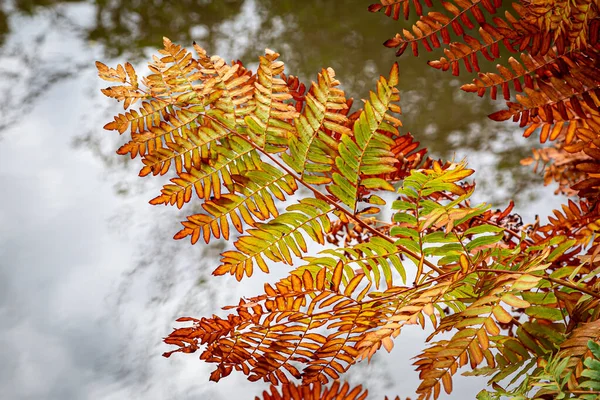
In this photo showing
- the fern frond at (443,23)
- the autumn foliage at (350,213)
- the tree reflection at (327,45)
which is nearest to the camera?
the autumn foliage at (350,213)

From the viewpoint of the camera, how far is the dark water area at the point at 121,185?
0.88 m

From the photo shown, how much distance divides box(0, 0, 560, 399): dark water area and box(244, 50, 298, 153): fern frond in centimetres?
61

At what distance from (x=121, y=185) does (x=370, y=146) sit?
2.89 ft

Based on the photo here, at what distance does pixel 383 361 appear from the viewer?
0.89 meters

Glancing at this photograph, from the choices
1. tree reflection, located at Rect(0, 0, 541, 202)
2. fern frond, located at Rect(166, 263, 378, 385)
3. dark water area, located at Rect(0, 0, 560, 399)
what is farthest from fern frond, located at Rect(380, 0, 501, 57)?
tree reflection, located at Rect(0, 0, 541, 202)

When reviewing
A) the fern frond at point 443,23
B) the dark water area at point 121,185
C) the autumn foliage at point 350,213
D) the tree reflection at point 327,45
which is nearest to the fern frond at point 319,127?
the autumn foliage at point 350,213

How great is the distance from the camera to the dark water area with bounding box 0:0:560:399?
882 mm

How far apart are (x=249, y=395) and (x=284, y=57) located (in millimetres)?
763

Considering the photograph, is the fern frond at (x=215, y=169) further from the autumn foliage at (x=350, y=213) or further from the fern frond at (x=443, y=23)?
the fern frond at (x=443, y=23)

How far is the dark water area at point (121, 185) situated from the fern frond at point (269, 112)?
607 mm

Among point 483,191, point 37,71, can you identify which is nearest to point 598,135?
point 483,191

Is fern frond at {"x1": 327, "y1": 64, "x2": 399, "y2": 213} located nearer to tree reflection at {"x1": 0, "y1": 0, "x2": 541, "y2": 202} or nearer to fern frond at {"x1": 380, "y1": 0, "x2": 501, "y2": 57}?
fern frond at {"x1": 380, "y1": 0, "x2": 501, "y2": 57}

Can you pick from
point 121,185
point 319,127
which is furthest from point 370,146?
point 121,185

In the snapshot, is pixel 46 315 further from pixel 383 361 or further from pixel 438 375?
pixel 438 375
